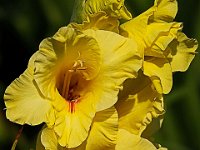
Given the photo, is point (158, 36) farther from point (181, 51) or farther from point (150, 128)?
point (150, 128)

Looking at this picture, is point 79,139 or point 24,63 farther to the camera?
point 24,63

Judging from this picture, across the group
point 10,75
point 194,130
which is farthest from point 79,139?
point 10,75

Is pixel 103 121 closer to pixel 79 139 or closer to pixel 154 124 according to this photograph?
pixel 79 139

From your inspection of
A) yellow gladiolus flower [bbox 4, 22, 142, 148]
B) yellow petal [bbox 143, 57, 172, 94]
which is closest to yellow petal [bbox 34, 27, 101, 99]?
yellow gladiolus flower [bbox 4, 22, 142, 148]

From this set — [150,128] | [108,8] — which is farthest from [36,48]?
[108,8]

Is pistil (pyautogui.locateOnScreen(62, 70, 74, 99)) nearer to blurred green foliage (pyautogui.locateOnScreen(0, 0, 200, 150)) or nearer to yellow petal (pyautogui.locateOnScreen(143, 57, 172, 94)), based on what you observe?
yellow petal (pyautogui.locateOnScreen(143, 57, 172, 94))

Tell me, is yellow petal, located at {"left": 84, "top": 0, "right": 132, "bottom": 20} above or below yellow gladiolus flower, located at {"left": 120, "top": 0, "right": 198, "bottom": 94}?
above

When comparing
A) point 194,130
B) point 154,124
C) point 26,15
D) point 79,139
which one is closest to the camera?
point 79,139
